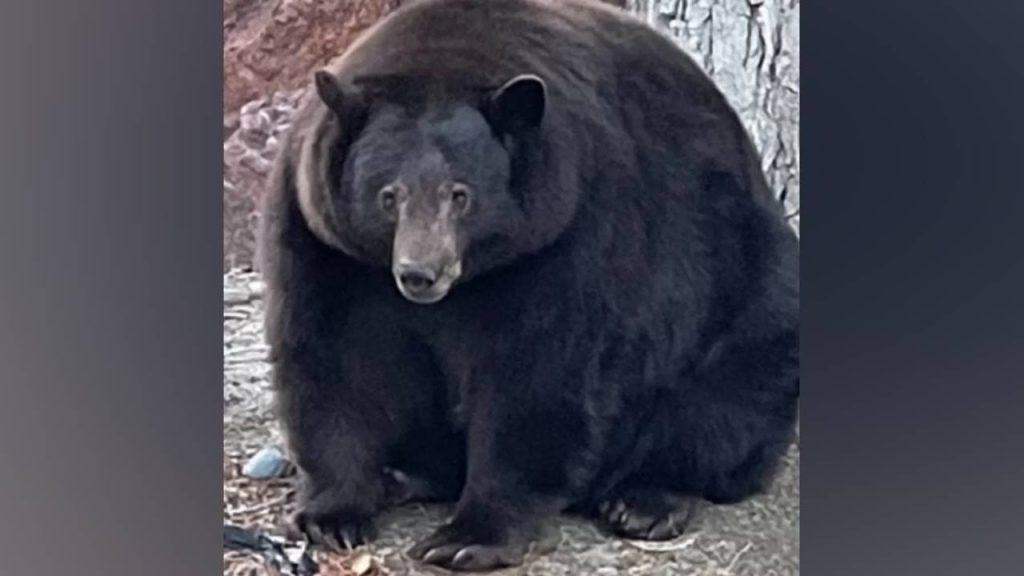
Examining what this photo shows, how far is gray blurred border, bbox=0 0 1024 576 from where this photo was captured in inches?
86.6

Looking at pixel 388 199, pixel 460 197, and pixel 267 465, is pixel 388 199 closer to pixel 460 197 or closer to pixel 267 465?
pixel 460 197

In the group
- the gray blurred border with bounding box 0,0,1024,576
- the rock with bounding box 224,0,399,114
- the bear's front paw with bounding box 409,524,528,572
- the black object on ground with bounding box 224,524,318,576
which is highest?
the rock with bounding box 224,0,399,114

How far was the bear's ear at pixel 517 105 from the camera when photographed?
2.16 m

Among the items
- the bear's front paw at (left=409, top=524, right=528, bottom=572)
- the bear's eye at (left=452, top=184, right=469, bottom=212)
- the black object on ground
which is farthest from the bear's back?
the black object on ground

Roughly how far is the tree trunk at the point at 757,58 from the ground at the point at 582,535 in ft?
1.49

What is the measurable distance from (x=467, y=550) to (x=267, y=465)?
347mm

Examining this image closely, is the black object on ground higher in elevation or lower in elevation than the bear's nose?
lower

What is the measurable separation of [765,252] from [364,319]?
64cm

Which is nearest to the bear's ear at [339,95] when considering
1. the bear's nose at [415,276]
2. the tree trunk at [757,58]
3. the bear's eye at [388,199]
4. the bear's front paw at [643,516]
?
the bear's eye at [388,199]

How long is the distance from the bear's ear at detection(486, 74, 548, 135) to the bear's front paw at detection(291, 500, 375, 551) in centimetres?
65

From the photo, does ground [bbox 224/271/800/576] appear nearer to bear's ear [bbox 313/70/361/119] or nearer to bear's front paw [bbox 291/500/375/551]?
bear's front paw [bbox 291/500/375/551]
